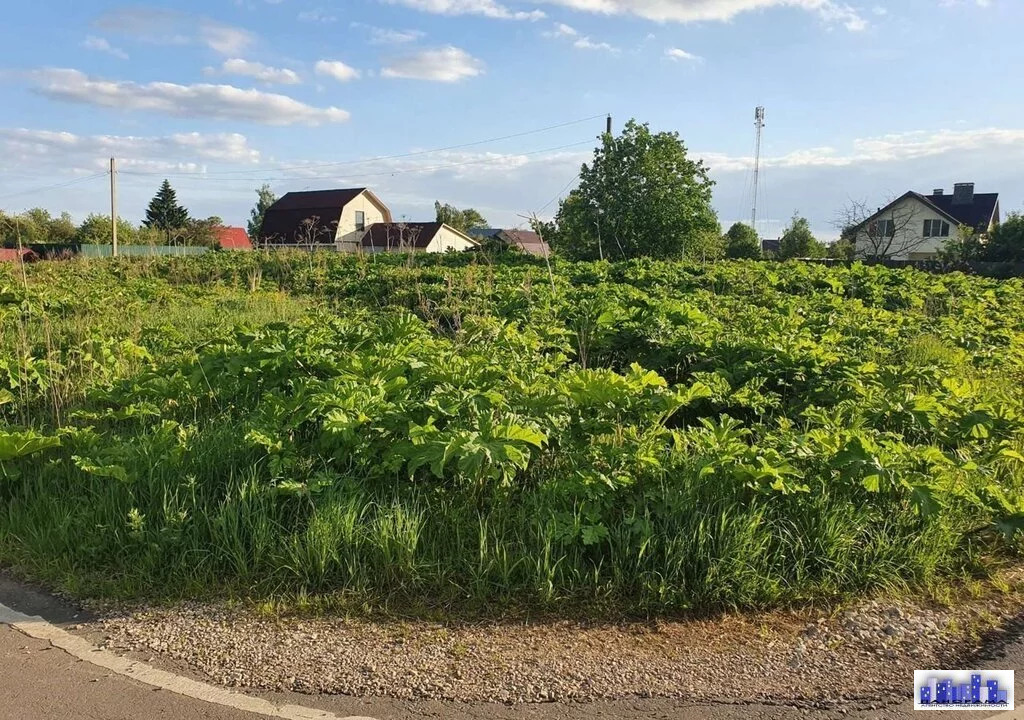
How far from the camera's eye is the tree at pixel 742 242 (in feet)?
166

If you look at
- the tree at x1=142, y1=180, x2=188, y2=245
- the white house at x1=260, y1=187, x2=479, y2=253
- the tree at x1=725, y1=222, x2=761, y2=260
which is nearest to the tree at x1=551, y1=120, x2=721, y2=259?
the tree at x1=725, y1=222, x2=761, y2=260

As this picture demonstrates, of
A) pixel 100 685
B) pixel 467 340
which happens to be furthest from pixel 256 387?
pixel 100 685

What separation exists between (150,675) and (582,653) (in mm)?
1849

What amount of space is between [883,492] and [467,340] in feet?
12.8

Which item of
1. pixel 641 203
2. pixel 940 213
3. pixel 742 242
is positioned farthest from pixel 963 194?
pixel 641 203

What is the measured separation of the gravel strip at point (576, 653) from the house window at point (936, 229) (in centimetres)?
6240

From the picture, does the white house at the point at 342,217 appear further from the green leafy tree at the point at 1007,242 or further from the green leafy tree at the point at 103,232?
the green leafy tree at the point at 1007,242

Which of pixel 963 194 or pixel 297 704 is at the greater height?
pixel 963 194

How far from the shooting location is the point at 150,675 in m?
3.00

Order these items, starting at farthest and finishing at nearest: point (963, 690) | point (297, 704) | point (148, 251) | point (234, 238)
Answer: point (234, 238), point (148, 251), point (963, 690), point (297, 704)

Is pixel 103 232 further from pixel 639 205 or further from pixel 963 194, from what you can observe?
pixel 963 194

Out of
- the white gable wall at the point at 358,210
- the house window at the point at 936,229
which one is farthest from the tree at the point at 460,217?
the house window at the point at 936,229

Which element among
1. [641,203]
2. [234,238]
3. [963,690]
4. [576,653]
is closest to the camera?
[963,690]

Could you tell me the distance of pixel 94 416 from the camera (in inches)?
204
